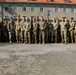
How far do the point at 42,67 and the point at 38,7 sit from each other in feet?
174

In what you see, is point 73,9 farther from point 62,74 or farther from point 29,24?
point 62,74

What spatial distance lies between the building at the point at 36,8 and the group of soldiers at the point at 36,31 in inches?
1705

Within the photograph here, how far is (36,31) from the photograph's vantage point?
18.2m

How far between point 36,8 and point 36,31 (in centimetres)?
4496

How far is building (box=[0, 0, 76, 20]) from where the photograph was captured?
62.1 m

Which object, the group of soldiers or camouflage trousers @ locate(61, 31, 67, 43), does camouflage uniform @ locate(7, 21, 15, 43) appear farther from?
camouflage trousers @ locate(61, 31, 67, 43)

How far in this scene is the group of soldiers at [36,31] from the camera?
1806 cm

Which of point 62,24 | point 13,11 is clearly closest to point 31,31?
point 62,24

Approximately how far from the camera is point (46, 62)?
1109 cm

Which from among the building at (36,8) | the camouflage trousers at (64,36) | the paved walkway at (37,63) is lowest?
the building at (36,8)

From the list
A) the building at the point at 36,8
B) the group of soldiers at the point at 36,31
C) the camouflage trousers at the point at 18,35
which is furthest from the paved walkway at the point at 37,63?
the building at the point at 36,8

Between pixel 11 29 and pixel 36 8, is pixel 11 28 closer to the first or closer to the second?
pixel 11 29

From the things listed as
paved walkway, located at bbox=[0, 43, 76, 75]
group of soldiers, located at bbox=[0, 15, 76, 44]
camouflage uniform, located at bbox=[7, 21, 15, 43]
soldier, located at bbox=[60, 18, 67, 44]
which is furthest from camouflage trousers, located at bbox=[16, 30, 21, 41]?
paved walkway, located at bbox=[0, 43, 76, 75]

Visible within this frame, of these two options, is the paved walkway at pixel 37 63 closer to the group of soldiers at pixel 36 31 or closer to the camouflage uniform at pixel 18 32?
the group of soldiers at pixel 36 31
